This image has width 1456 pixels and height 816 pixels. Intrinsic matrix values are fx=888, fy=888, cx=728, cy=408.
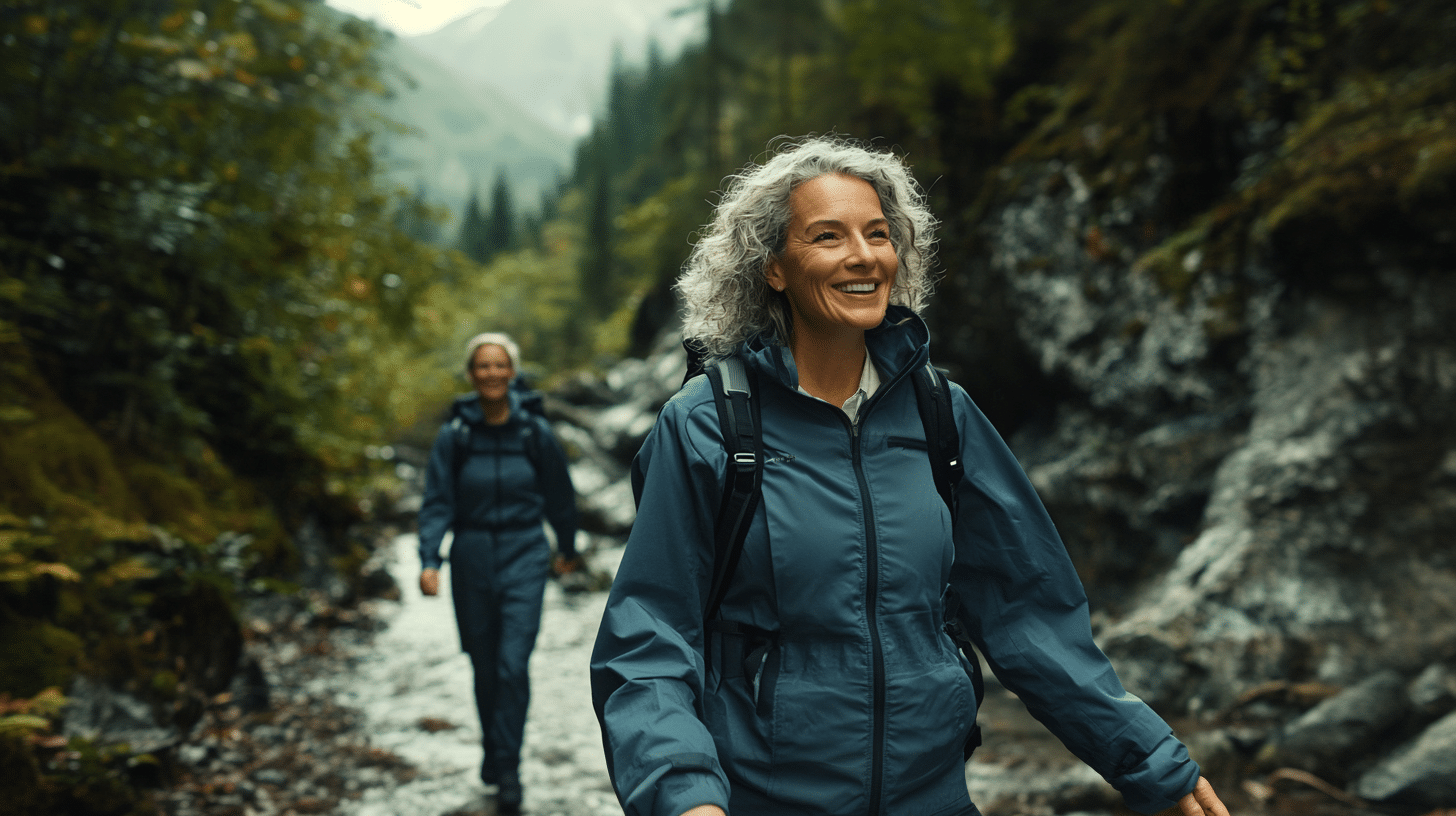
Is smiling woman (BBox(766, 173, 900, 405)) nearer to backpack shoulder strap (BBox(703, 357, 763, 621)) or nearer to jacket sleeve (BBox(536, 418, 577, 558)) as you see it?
backpack shoulder strap (BBox(703, 357, 763, 621))

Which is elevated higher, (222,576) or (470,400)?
(470,400)

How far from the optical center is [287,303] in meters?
8.73

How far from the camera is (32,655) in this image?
4.22 meters

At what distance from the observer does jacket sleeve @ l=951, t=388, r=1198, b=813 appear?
1812 millimetres

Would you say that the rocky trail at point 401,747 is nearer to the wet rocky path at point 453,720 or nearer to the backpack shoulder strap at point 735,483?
the wet rocky path at point 453,720

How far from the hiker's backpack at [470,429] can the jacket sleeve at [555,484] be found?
0.04 metres

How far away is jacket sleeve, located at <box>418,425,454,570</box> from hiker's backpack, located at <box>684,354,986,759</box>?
3.74 m

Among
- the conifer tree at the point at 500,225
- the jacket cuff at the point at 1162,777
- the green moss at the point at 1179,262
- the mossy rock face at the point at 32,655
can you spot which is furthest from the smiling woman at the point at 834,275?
the conifer tree at the point at 500,225

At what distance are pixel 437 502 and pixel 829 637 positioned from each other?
4.17 meters

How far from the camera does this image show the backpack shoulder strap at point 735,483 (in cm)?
182

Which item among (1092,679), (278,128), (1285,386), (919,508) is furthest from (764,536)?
(278,128)

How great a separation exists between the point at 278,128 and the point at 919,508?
8.12m

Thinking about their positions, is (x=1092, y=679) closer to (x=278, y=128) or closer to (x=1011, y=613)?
(x=1011, y=613)

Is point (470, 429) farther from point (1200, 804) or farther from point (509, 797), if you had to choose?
point (1200, 804)
